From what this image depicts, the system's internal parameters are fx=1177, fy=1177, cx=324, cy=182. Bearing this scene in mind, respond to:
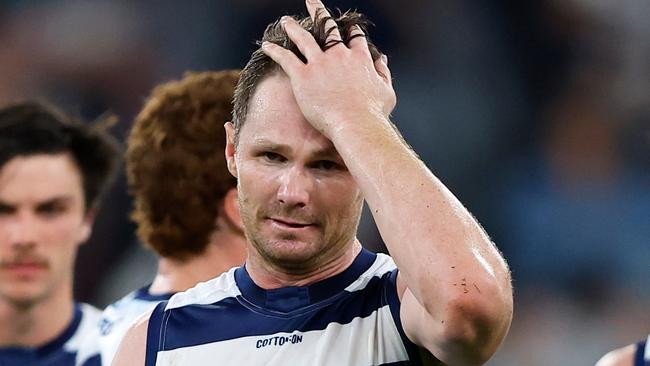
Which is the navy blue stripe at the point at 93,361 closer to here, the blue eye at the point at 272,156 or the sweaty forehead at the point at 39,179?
the sweaty forehead at the point at 39,179

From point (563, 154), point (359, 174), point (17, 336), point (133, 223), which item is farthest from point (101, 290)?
point (359, 174)

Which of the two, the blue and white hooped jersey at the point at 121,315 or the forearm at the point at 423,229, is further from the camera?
the blue and white hooped jersey at the point at 121,315

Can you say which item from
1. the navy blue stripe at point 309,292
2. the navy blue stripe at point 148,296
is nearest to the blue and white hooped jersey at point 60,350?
the navy blue stripe at point 148,296

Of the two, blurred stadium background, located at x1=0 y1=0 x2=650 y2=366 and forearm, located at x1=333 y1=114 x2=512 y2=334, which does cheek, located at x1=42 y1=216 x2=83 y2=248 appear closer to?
blurred stadium background, located at x1=0 y1=0 x2=650 y2=366

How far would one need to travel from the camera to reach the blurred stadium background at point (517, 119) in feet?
23.3

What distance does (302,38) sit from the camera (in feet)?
8.79

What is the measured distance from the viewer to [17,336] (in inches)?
237

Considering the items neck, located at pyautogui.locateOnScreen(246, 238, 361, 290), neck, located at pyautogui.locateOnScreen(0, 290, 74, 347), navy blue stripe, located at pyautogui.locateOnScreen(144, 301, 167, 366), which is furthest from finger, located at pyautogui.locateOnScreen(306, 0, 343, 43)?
neck, located at pyautogui.locateOnScreen(0, 290, 74, 347)

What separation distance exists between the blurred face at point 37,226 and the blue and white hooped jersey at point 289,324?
2951 mm

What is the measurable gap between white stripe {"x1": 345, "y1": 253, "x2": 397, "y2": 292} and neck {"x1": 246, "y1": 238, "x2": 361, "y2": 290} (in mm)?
46

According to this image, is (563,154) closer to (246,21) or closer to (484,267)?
(246,21)

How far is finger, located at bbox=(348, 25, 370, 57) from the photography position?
2686mm

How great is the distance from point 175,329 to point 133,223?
209 inches

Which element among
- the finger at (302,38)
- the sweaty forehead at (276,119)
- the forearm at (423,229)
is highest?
the finger at (302,38)
